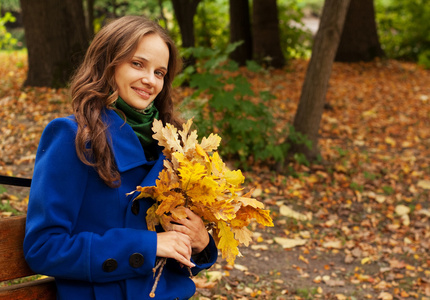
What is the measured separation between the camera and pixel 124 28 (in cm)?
200

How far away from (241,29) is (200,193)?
988cm

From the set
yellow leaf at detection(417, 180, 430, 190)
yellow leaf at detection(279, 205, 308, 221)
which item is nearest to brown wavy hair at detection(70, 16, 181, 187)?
yellow leaf at detection(279, 205, 308, 221)

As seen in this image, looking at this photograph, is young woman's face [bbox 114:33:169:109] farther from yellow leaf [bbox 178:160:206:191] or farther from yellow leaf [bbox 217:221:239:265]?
yellow leaf [bbox 217:221:239:265]

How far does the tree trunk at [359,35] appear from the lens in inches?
455

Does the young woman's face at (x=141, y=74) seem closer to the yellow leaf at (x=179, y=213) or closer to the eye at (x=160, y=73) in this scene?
the eye at (x=160, y=73)

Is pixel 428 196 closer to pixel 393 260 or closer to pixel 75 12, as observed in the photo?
pixel 393 260

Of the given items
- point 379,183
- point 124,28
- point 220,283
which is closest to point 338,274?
point 220,283

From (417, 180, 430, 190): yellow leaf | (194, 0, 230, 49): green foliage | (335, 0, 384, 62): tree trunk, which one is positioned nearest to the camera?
(417, 180, 430, 190): yellow leaf

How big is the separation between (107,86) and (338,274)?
344cm

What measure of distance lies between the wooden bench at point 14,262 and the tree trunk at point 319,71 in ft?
17.2

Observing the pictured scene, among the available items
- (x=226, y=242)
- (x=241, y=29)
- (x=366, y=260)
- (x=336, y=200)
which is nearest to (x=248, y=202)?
(x=226, y=242)

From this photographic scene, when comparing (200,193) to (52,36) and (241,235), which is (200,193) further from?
(52,36)

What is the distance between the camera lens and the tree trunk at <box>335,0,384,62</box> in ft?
37.9

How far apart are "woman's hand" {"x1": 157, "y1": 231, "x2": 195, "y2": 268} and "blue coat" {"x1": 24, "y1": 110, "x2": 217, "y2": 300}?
37 mm
